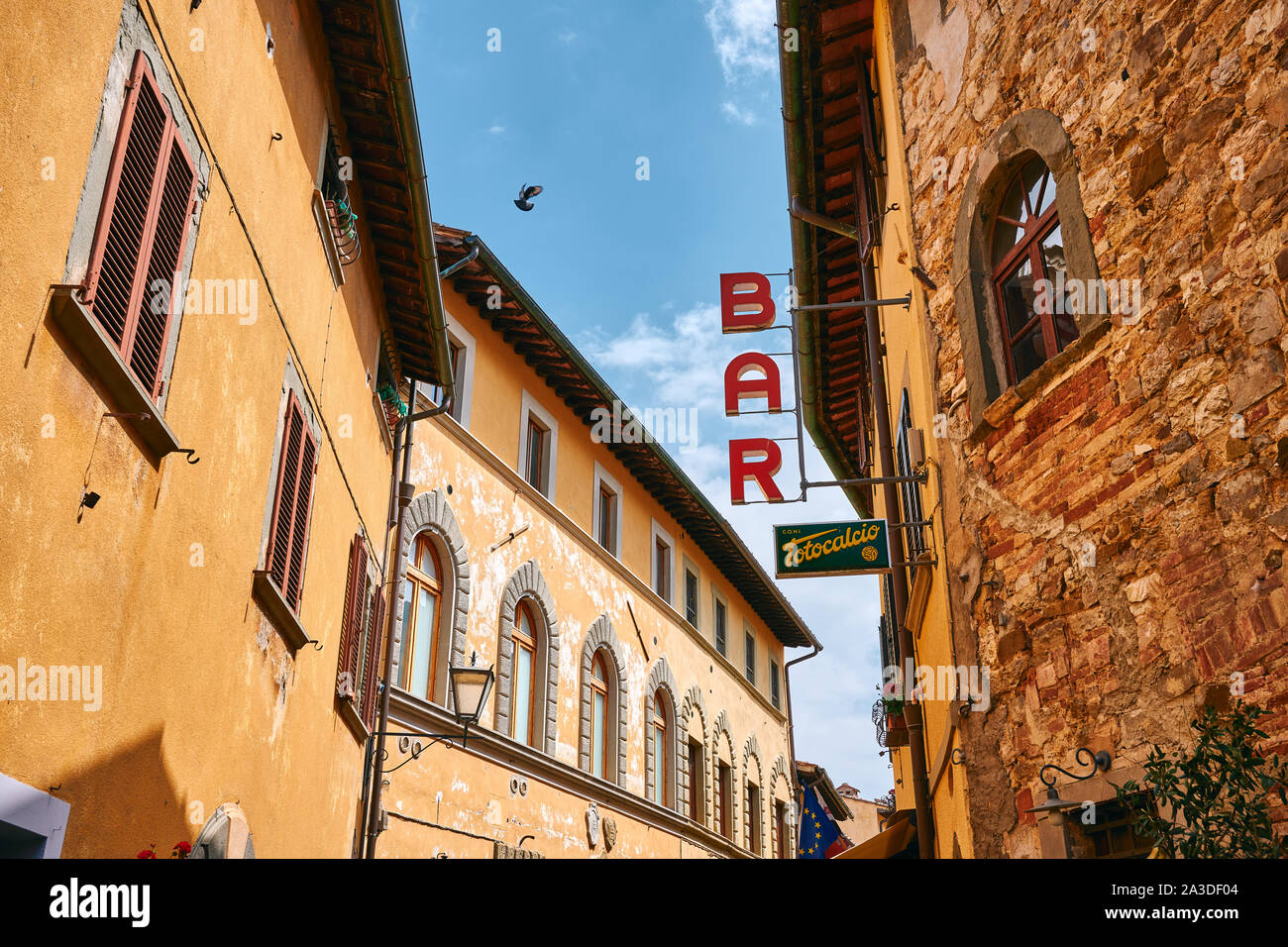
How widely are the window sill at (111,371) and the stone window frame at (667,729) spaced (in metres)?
14.6

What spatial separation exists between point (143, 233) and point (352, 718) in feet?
20.4

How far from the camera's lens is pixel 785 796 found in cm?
2662

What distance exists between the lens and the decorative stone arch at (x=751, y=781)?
23.5 m

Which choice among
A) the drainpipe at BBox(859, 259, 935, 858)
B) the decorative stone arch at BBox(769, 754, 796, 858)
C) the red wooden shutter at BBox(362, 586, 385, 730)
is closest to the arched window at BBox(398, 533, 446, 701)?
the red wooden shutter at BBox(362, 586, 385, 730)

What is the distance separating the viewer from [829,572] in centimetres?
812

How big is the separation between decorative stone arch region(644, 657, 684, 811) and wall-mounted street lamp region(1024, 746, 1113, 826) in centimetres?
1343

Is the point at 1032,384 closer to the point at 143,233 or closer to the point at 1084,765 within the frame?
the point at 1084,765

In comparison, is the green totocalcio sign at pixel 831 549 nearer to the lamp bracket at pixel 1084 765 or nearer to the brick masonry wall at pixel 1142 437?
the brick masonry wall at pixel 1142 437

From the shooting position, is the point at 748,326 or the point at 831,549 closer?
the point at 831,549

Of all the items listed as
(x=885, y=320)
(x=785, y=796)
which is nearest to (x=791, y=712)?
(x=785, y=796)

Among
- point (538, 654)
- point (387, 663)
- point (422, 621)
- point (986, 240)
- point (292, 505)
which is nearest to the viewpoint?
point (986, 240)

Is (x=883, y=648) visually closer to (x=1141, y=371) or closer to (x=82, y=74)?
(x=1141, y=371)

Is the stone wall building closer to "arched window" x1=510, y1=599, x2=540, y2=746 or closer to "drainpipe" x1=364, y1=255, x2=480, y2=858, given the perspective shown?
"drainpipe" x1=364, y1=255, x2=480, y2=858
